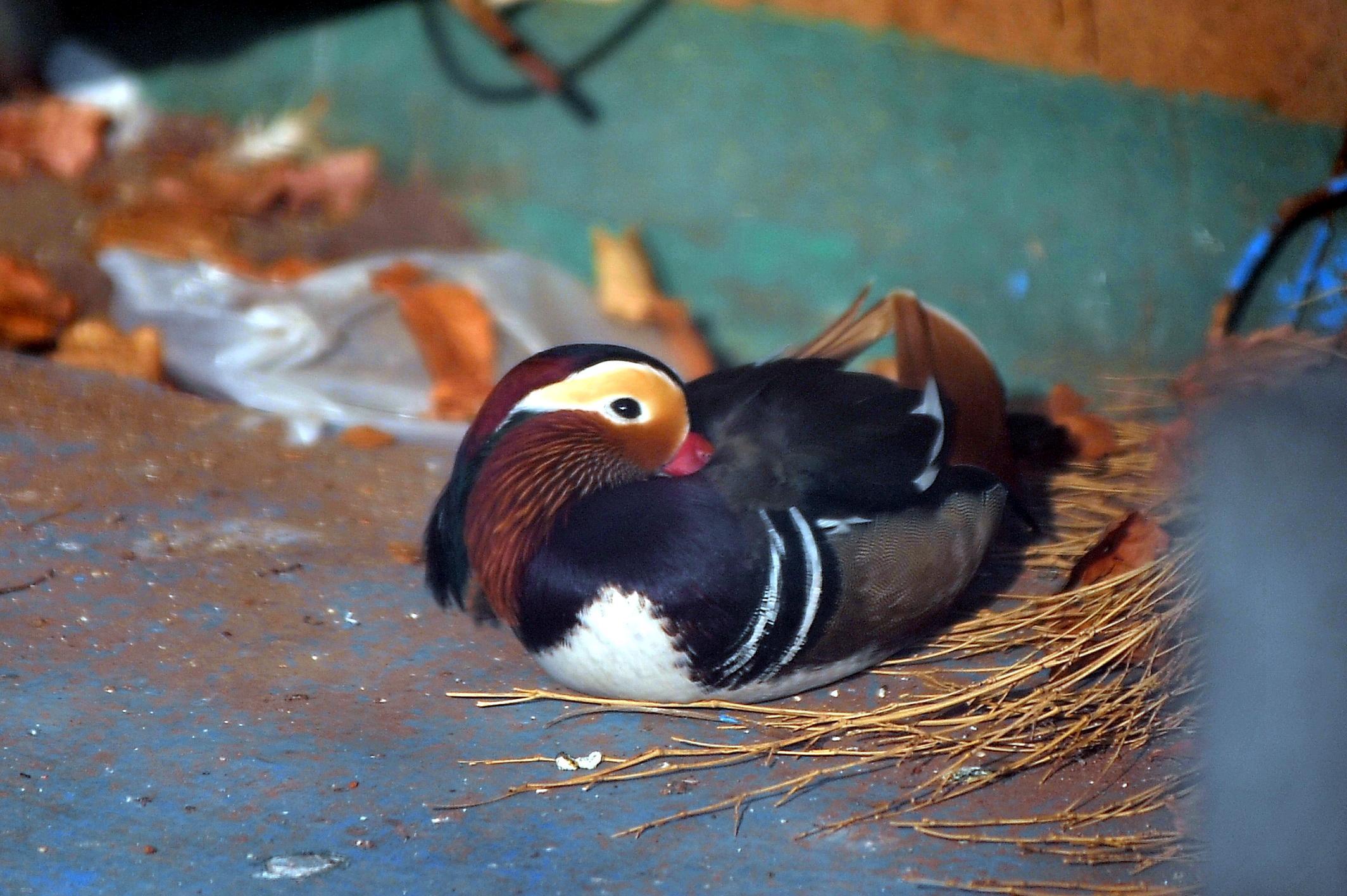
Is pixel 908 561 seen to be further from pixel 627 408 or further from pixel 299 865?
pixel 299 865

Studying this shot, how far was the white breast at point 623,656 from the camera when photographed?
1604 millimetres

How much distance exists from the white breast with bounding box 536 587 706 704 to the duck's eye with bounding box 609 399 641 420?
0.25 m

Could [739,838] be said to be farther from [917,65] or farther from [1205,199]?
[917,65]

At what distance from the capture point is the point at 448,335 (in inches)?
128

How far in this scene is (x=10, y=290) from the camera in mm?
3121

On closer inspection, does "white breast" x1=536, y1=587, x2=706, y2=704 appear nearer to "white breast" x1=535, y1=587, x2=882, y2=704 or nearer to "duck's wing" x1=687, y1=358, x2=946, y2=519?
"white breast" x1=535, y1=587, x2=882, y2=704

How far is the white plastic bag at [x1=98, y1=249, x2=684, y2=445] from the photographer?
2.96 meters

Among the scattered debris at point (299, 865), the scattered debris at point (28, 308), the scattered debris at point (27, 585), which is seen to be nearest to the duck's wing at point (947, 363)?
the scattered debris at point (299, 865)

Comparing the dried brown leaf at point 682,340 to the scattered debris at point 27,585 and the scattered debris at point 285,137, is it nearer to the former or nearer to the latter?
the scattered debris at point 285,137

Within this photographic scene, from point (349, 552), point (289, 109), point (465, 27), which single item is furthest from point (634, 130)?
point (349, 552)

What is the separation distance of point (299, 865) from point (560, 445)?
2.01ft

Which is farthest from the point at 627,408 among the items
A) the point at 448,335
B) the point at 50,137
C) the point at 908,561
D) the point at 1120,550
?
the point at 50,137

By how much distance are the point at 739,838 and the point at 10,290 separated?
2527 mm

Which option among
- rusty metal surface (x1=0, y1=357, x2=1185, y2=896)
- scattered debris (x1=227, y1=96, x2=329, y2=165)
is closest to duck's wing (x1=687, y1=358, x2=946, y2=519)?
rusty metal surface (x1=0, y1=357, x2=1185, y2=896)
